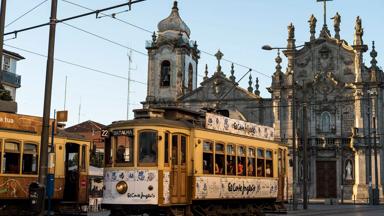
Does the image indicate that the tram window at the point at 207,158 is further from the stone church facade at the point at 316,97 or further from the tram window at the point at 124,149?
the stone church facade at the point at 316,97

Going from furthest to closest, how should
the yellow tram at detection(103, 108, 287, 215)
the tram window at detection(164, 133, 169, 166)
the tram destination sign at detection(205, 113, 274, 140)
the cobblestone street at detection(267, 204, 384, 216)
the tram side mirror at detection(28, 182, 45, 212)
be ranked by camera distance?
the cobblestone street at detection(267, 204, 384, 216), the tram destination sign at detection(205, 113, 274, 140), the tram window at detection(164, 133, 169, 166), the yellow tram at detection(103, 108, 287, 215), the tram side mirror at detection(28, 182, 45, 212)

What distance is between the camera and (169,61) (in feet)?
189

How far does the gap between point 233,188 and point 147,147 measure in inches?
162

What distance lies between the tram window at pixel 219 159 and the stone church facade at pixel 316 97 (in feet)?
106

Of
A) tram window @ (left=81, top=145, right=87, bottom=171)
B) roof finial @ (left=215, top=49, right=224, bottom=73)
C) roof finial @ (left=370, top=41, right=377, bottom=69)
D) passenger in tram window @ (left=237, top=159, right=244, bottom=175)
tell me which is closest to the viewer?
passenger in tram window @ (left=237, top=159, right=244, bottom=175)

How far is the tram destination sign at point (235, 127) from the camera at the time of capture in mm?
19250

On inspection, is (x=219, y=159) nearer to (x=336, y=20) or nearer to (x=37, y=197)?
(x=37, y=197)

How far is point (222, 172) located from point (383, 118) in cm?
3606

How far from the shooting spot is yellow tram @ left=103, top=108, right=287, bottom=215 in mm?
17047

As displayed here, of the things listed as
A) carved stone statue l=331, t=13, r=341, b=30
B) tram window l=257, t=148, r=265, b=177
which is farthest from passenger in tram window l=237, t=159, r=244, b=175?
carved stone statue l=331, t=13, r=341, b=30

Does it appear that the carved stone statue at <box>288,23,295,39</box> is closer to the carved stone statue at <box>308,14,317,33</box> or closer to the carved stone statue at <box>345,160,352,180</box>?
the carved stone statue at <box>308,14,317,33</box>

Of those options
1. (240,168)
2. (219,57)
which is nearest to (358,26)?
(219,57)

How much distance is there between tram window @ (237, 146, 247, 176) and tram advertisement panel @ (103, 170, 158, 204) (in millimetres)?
4345

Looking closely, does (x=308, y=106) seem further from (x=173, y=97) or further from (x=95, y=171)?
(x=95, y=171)
